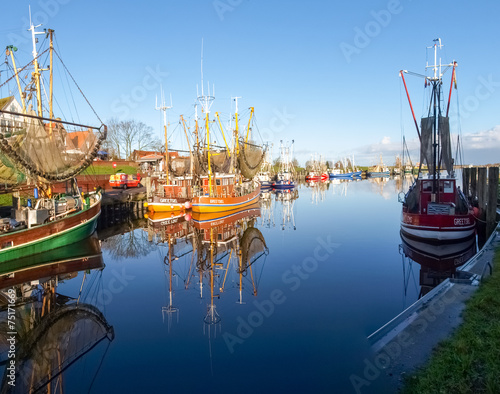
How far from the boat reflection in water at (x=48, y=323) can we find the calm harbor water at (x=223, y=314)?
59 millimetres

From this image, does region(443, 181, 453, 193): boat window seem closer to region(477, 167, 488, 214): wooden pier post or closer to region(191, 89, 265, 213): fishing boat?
region(477, 167, 488, 214): wooden pier post

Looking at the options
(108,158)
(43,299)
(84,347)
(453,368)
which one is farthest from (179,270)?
(108,158)

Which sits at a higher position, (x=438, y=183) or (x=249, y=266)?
(x=438, y=183)

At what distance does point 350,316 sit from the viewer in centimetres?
1158

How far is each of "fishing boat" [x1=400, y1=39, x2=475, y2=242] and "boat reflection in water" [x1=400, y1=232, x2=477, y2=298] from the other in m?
0.53

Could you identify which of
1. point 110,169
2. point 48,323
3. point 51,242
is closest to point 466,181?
point 51,242

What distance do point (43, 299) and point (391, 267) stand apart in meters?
15.1

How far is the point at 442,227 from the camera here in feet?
67.6

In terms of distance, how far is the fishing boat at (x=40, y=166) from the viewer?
738 inches

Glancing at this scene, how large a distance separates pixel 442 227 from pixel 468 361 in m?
A: 15.7

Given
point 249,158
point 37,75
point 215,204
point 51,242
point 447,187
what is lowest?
point 51,242

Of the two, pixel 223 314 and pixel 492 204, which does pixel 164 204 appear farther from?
pixel 492 204

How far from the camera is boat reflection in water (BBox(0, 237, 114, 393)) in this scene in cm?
874

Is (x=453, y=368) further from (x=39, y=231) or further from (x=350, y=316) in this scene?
(x=39, y=231)
